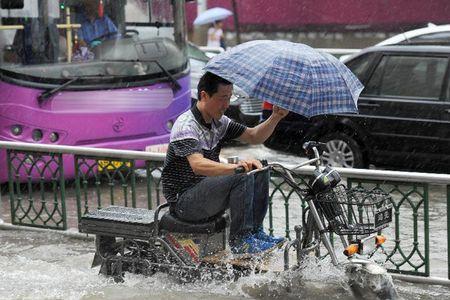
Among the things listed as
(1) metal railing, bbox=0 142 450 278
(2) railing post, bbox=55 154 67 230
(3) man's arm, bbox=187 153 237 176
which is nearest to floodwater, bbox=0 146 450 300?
(1) metal railing, bbox=0 142 450 278

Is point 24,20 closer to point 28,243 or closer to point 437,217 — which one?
point 28,243

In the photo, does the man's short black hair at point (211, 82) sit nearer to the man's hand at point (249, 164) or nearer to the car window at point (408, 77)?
the man's hand at point (249, 164)

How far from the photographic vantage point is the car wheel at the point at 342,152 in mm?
11461

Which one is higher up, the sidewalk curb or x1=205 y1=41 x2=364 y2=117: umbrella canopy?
x1=205 y1=41 x2=364 y2=117: umbrella canopy

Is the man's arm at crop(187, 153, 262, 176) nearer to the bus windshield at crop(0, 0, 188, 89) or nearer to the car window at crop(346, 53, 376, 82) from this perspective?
the bus windshield at crop(0, 0, 188, 89)

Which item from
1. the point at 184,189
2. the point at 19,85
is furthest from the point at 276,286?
the point at 19,85

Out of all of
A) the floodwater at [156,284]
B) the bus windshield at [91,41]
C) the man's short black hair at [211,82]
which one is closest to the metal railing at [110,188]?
the floodwater at [156,284]

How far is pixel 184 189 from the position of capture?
6.41 metres

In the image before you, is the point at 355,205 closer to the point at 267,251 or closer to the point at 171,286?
the point at 267,251

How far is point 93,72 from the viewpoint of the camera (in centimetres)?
1076

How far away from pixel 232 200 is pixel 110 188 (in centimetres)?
242

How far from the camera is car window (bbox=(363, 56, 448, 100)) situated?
10.9m

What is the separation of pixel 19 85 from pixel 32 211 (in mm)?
1970

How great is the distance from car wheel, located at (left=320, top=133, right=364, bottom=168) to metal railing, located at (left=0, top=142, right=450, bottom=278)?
2.48m
